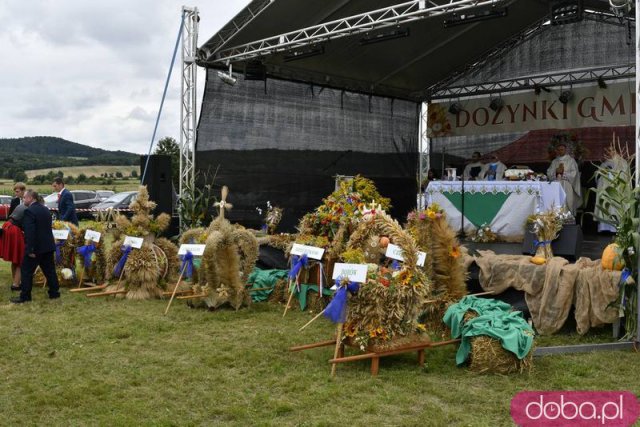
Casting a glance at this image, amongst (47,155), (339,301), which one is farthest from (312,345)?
(47,155)

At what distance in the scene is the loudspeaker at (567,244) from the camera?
759cm

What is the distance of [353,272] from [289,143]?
24.9 feet

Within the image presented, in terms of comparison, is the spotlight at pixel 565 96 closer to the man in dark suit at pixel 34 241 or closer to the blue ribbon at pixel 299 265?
the blue ribbon at pixel 299 265

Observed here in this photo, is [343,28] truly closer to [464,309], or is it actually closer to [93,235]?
[93,235]

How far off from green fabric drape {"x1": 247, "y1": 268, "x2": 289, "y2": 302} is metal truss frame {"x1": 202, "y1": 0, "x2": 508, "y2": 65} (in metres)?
3.55

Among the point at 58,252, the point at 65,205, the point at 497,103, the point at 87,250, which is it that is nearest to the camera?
the point at 87,250

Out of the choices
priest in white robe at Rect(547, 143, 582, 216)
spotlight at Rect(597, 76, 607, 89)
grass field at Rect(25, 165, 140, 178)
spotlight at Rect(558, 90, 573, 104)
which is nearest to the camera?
priest in white robe at Rect(547, 143, 582, 216)

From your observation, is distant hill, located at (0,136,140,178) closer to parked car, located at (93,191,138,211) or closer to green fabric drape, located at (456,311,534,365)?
parked car, located at (93,191,138,211)

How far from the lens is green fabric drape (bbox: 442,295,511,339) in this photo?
553cm

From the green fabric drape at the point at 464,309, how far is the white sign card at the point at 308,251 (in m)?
2.07

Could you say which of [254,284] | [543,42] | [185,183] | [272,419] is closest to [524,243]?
[254,284]

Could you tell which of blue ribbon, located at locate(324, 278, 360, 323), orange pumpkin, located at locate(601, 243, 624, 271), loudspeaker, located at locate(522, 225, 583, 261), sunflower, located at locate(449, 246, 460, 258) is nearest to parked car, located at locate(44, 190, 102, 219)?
loudspeaker, located at locate(522, 225, 583, 261)

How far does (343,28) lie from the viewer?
1056cm

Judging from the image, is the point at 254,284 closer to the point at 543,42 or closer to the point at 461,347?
the point at 461,347
